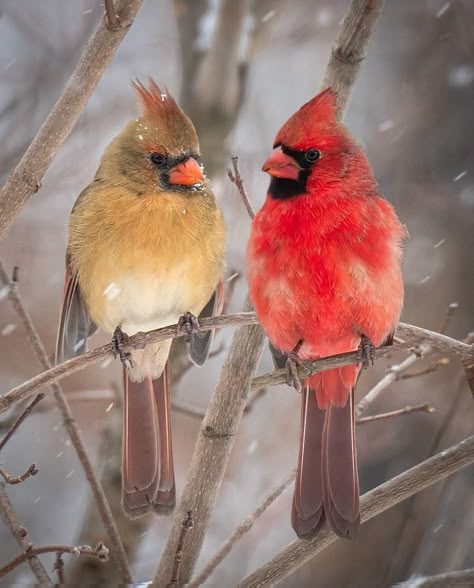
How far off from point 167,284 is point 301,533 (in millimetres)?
610

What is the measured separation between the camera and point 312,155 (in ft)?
4.62

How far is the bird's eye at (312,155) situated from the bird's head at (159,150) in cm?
20

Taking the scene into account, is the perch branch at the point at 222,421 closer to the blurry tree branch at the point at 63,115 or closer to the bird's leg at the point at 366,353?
the bird's leg at the point at 366,353

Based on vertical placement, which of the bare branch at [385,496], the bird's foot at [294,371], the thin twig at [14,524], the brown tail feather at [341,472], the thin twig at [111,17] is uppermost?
the thin twig at [111,17]

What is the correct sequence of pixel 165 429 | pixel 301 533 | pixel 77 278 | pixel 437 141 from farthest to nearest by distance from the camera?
pixel 437 141 < pixel 77 278 < pixel 165 429 < pixel 301 533

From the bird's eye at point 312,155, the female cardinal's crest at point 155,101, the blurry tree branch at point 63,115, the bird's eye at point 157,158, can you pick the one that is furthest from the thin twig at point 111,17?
the bird's eye at point 312,155

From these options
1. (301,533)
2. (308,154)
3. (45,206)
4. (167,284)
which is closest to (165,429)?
(167,284)

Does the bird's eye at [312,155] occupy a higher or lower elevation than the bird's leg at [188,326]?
higher

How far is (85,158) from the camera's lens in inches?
91.4

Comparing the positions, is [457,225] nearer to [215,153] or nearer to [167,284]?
[215,153]

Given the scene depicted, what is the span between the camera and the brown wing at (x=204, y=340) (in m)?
1.66

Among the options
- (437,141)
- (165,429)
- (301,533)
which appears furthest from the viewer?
(437,141)

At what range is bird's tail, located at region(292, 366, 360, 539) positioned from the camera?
4.27ft

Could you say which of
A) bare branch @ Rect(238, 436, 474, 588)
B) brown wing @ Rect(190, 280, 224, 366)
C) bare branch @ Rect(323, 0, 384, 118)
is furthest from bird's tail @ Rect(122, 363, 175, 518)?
bare branch @ Rect(323, 0, 384, 118)
